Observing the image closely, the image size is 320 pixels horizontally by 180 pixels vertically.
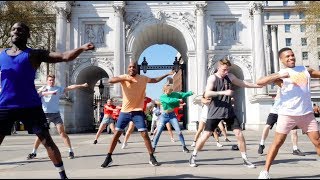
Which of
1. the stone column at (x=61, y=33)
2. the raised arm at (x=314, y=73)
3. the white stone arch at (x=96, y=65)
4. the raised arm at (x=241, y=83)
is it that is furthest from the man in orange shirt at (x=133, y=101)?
the white stone arch at (x=96, y=65)

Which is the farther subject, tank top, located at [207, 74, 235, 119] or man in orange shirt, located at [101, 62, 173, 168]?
man in orange shirt, located at [101, 62, 173, 168]

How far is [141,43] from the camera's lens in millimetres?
29438

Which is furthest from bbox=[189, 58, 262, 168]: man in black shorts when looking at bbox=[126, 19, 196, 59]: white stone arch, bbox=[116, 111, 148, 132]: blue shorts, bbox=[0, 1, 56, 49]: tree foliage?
bbox=[0, 1, 56, 49]: tree foliage

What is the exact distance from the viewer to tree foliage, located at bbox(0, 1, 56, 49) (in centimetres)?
2634

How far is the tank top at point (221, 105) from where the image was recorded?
6.34 m

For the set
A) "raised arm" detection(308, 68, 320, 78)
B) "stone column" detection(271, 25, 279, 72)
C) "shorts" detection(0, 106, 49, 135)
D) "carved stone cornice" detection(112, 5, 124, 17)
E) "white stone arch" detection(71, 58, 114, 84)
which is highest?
"stone column" detection(271, 25, 279, 72)

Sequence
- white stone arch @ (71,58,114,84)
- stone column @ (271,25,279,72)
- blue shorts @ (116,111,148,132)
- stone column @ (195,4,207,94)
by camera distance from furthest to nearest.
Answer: stone column @ (271,25,279,72) → white stone arch @ (71,58,114,84) → stone column @ (195,4,207,94) → blue shorts @ (116,111,148,132)


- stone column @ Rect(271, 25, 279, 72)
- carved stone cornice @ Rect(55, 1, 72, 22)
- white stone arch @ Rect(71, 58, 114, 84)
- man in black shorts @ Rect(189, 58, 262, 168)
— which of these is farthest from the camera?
stone column @ Rect(271, 25, 279, 72)

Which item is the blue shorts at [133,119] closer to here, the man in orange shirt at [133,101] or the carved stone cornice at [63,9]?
the man in orange shirt at [133,101]

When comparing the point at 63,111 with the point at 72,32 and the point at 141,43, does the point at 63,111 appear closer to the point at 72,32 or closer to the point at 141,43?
the point at 72,32

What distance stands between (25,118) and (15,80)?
488mm

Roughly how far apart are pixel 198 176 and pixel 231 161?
7.10 feet

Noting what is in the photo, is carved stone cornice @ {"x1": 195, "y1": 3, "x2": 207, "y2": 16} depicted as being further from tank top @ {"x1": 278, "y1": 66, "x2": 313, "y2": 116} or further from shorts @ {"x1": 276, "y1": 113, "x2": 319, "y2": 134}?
shorts @ {"x1": 276, "y1": 113, "x2": 319, "y2": 134}

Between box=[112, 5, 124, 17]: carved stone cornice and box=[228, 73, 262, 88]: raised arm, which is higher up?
box=[112, 5, 124, 17]: carved stone cornice
